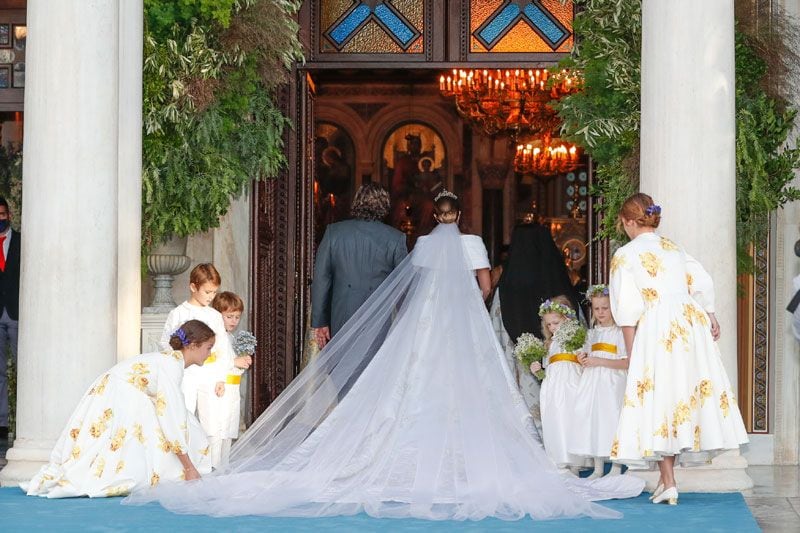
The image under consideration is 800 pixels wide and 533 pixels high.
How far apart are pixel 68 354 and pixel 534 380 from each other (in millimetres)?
4365

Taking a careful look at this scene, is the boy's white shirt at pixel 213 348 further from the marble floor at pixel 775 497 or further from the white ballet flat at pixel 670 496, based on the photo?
the marble floor at pixel 775 497

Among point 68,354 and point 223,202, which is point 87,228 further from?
point 223,202

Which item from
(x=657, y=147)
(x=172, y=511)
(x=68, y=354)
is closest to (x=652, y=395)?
(x=657, y=147)

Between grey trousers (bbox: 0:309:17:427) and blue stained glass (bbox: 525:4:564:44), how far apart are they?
16.6 ft

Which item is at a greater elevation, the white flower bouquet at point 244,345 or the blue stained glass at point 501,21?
the blue stained glass at point 501,21

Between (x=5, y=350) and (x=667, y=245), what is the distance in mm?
6547

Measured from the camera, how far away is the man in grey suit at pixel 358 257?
10633mm

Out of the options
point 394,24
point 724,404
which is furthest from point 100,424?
point 394,24

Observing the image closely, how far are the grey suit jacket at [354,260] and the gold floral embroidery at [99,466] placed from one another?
7.47 ft

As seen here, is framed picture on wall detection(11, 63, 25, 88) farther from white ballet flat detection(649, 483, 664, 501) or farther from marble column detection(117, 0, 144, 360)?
white ballet flat detection(649, 483, 664, 501)

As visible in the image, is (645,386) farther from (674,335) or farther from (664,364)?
(674,335)

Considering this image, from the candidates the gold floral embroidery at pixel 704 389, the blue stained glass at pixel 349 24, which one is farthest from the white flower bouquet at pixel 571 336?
the blue stained glass at pixel 349 24

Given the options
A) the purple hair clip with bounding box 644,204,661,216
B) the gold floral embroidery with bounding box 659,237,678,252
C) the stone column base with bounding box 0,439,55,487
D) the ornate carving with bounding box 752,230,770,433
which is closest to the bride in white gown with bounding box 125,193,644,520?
the stone column base with bounding box 0,439,55,487

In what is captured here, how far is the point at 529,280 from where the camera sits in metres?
12.6
